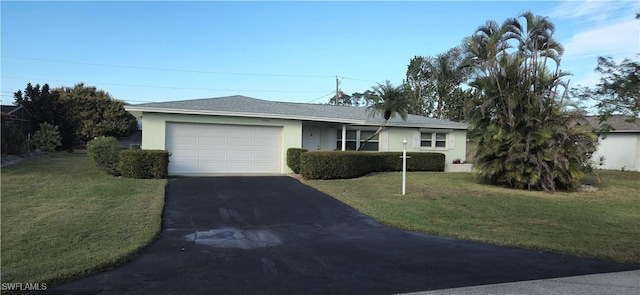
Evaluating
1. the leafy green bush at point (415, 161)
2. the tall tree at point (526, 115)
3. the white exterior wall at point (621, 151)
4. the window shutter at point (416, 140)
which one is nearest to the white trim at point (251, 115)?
the window shutter at point (416, 140)

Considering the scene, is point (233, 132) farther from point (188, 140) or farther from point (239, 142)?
point (188, 140)

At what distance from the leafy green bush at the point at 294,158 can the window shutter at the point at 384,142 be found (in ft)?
18.5

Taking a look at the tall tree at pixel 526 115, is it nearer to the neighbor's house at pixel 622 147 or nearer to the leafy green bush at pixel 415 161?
the leafy green bush at pixel 415 161

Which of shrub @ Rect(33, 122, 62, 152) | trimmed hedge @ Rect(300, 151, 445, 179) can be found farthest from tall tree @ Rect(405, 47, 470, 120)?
shrub @ Rect(33, 122, 62, 152)

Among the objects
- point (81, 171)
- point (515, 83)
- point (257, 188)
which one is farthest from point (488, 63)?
point (81, 171)

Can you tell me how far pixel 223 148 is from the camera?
674 inches

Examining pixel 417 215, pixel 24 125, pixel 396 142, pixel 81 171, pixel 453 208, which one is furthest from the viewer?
pixel 24 125

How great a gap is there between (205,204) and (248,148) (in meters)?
7.12

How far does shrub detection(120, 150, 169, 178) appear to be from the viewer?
568 inches

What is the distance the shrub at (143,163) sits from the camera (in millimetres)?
14438

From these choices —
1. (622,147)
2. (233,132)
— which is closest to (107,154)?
(233,132)

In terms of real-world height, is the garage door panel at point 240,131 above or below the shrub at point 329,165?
above

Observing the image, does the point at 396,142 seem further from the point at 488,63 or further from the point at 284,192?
the point at 284,192

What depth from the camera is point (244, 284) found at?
4840 millimetres
